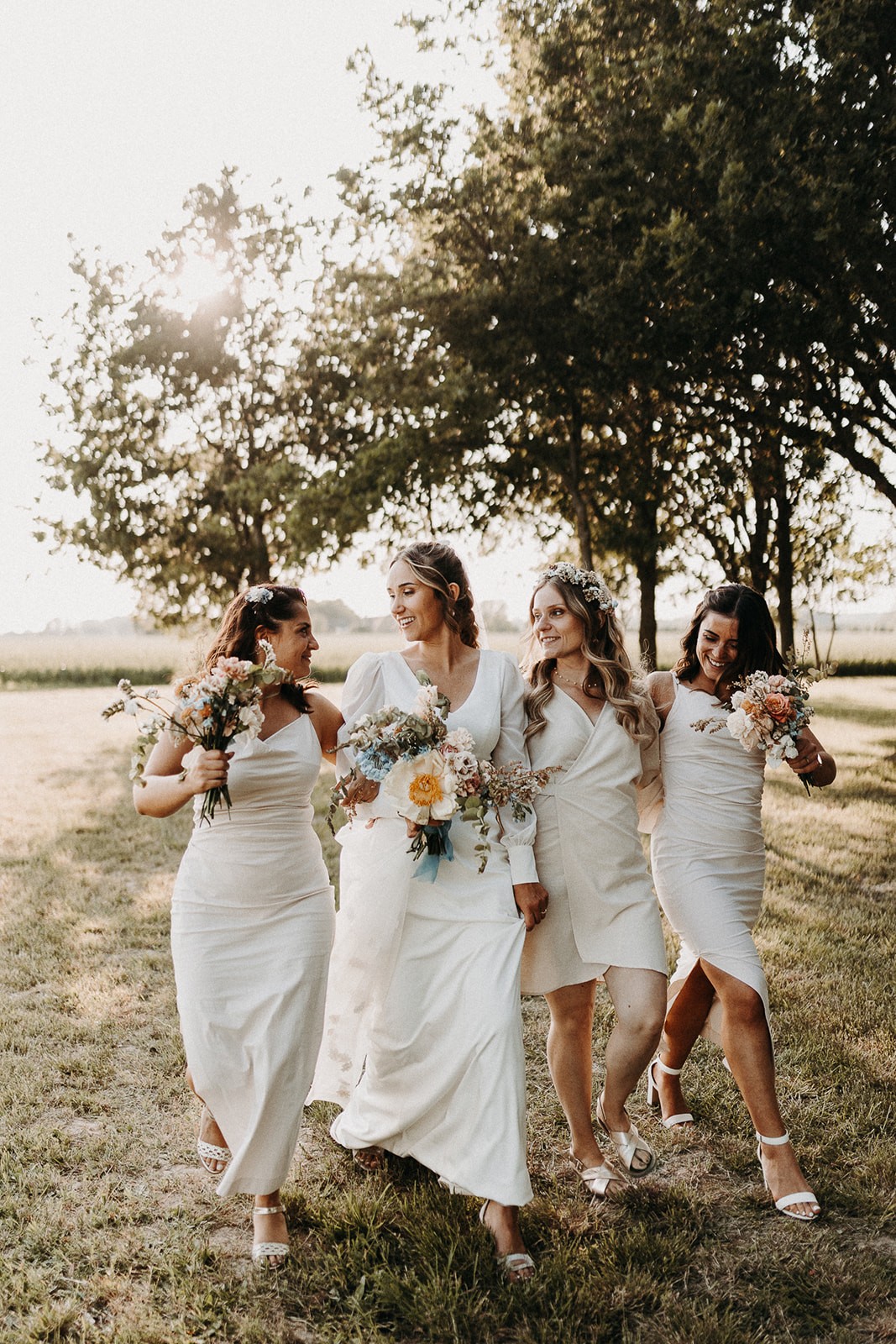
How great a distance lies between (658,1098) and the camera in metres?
5.30

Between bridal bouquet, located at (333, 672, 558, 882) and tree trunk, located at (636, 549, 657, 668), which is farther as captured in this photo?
tree trunk, located at (636, 549, 657, 668)

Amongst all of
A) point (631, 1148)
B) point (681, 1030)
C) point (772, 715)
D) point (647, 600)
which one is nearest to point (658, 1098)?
point (681, 1030)

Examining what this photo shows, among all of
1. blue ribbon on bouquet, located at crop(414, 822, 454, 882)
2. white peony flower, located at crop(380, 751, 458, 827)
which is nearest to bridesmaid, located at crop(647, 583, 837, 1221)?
→ blue ribbon on bouquet, located at crop(414, 822, 454, 882)

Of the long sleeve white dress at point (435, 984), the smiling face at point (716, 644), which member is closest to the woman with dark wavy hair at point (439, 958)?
the long sleeve white dress at point (435, 984)

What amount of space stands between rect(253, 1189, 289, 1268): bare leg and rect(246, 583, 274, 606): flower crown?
2.43m

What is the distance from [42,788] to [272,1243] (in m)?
13.5

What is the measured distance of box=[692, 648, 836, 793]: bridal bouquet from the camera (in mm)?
4312

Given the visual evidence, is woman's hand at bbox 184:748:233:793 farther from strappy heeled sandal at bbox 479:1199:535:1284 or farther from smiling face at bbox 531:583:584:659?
strappy heeled sandal at bbox 479:1199:535:1284

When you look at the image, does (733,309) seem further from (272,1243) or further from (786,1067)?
(272,1243)

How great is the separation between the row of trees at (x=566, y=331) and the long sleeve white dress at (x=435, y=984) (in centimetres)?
863

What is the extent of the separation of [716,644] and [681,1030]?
1.94 meters

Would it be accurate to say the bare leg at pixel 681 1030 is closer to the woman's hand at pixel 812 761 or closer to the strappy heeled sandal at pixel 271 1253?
the woman's hand at pixel 812 761

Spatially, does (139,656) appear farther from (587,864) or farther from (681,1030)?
(587,864)

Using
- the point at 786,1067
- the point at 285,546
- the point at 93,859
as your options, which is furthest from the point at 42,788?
the point at 786,1067
